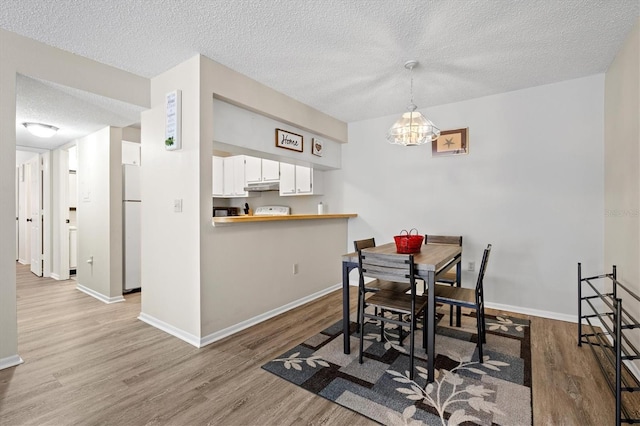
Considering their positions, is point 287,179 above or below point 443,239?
above

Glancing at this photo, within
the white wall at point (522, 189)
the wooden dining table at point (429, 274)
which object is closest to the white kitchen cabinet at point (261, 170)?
the white wall at point (522, 189)

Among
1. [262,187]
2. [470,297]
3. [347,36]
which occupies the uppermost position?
[347,36]

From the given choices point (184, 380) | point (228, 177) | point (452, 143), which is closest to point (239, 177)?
point (228, 177)

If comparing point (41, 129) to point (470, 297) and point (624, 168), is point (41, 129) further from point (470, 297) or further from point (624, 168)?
point (624, 168)

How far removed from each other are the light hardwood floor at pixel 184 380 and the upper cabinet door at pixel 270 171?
2.43 metres

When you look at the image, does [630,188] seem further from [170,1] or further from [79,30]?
[79,30]

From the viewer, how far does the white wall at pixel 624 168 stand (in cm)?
209

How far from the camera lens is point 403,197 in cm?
406

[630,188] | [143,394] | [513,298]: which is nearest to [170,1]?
[143,394]

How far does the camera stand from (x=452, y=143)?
3.69 m

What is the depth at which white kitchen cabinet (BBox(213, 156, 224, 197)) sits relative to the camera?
5.80 meters

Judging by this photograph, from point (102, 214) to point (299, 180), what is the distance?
258 cm

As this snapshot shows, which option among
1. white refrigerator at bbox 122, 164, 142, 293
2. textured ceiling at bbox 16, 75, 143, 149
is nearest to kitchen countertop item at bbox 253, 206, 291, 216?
white refrigerator at bbox 122, 164, 142, 293

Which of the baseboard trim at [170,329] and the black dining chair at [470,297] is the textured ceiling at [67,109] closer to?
the baseboard trim at [170,329]
